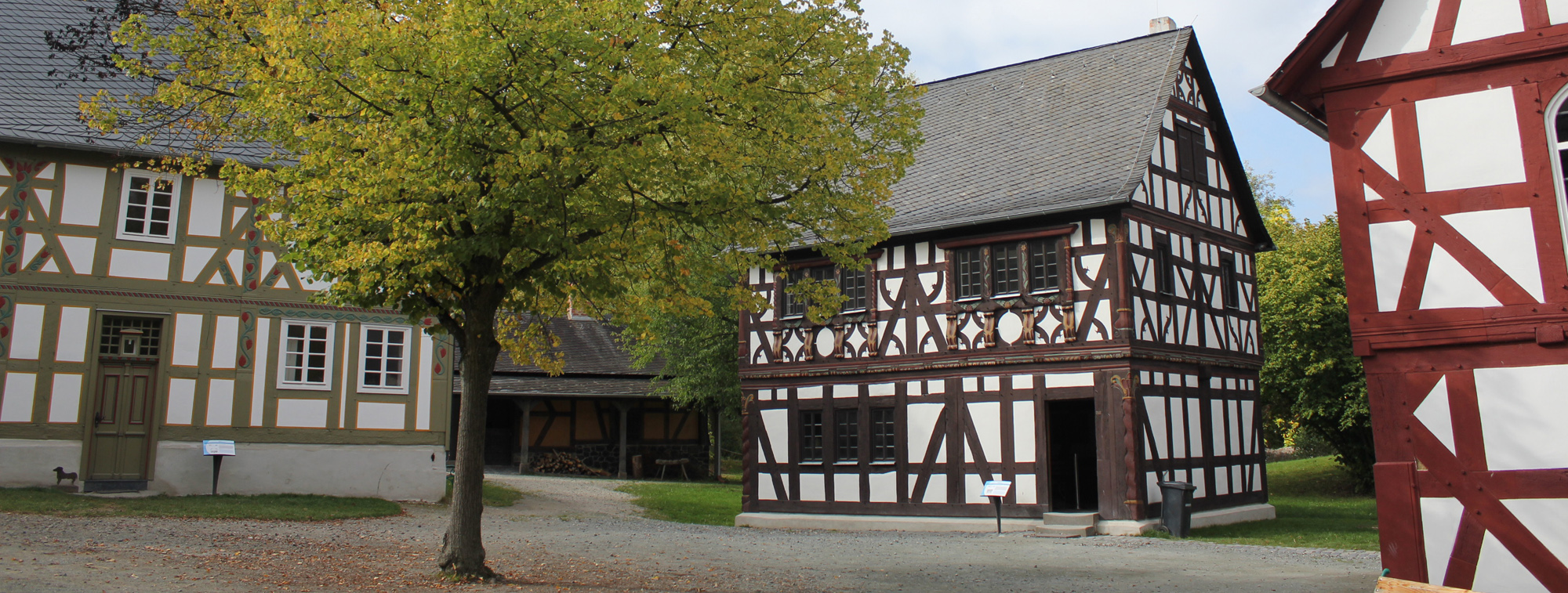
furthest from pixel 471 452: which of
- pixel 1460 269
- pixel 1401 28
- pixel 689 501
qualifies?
pixel 689 501

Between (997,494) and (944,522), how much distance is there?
158 cm

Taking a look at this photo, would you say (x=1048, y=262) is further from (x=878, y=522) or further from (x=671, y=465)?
(x=671, y=465)

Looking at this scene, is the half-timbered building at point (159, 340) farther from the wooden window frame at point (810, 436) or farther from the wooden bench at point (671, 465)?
the wooden bench at point (671, 465)

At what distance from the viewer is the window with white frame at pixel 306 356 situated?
18.9 metres

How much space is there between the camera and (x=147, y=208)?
712 inches

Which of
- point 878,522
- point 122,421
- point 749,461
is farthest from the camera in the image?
point 749,461

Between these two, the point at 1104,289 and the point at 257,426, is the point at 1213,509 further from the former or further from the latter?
the point at 257,426

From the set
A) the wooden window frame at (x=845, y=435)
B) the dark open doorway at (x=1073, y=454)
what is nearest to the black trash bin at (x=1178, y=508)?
the dark open doorway at (x=1073, y=454)

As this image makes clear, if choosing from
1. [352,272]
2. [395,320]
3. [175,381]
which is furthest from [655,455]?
[352,272]

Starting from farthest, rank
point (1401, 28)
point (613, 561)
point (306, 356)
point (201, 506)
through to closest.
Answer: point (306, 356) < point (201, 506) < point (613, 561) < point (1401, 28)

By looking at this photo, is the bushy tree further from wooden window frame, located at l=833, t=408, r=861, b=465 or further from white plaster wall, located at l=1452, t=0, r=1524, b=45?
white plaster wall, located at l=1452, t=0, r=1524, b=45

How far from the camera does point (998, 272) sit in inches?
717

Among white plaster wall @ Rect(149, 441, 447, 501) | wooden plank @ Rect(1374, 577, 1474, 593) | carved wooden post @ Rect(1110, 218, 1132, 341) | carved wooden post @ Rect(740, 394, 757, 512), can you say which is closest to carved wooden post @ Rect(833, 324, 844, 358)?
carved wooden post @ Rect(740, 394, 757, 512)

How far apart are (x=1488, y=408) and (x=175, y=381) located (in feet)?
58.9
